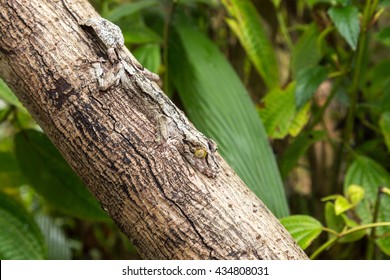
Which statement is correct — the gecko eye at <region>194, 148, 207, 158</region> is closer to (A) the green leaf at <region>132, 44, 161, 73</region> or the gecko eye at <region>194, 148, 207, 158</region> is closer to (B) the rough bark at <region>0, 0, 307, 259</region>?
(B) the rough bark at <region>0, 0, 307, 259</region>

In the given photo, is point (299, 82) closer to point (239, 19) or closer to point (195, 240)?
point (239, 19)

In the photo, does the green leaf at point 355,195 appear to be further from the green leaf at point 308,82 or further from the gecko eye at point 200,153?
the gecko eye at point 200,153

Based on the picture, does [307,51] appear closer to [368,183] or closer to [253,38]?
[253,38]

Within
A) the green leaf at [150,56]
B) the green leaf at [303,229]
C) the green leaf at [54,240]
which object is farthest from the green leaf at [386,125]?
the green leaf at [54,240]

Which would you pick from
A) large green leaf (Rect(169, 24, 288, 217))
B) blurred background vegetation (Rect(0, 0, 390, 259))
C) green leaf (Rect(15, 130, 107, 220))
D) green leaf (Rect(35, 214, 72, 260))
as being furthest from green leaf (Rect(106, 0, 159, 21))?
green leaf (Rect(35, 214, 72, 260))

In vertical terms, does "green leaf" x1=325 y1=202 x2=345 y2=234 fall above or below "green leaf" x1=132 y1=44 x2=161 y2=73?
below

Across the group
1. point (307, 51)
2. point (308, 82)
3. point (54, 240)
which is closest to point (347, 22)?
point (308, 82)
